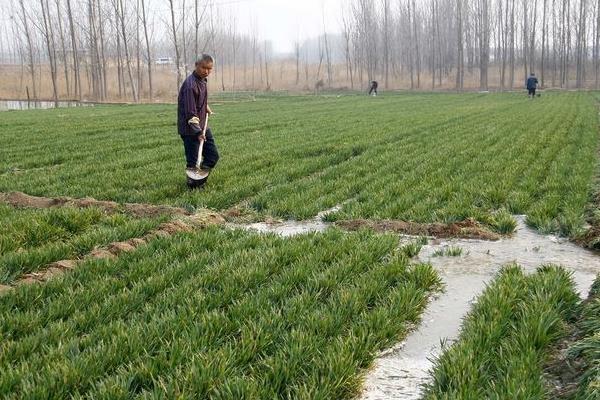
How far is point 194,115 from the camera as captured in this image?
7996 mm

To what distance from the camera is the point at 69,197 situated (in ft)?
25.1

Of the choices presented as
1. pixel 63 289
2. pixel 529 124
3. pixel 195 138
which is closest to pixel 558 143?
pixel 529 124

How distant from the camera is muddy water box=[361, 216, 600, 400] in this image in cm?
307

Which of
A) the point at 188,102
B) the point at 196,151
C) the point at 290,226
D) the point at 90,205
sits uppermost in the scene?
the point at 188,102

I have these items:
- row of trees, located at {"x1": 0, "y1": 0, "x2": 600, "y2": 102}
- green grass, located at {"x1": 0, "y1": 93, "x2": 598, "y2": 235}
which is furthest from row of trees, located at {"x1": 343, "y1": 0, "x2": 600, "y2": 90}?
green grass, located at {"x1": 0, "y1": 93, "x2": 598, "y2": 235}

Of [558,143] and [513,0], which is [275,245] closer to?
[558,143]

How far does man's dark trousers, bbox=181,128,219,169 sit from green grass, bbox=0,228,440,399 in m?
3.15

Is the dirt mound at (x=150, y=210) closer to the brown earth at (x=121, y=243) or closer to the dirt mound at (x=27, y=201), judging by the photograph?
the brown earth at (x=121, y=243)

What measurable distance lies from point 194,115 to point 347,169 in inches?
124

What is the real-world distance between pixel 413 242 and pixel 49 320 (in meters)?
3.41

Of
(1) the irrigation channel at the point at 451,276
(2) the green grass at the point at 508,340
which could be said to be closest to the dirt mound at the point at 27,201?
(1) the irrigation channel at the point at 451,276

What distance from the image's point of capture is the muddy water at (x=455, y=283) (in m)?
3.07

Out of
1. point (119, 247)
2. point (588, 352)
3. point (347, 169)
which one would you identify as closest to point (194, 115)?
point (347, 169)

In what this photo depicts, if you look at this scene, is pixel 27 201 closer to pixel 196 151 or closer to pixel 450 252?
pixel 196 151
